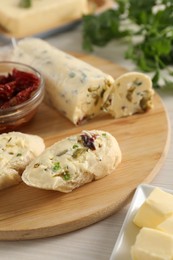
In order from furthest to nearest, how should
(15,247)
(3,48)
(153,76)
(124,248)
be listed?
(3,48) < (153,76) < (15,247) < (124,248)

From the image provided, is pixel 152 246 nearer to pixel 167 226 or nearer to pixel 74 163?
pixel 167 226

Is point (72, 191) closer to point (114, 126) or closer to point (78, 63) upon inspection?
point (114, 126)

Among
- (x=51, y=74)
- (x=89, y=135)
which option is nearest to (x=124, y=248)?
(x=89, y=135)

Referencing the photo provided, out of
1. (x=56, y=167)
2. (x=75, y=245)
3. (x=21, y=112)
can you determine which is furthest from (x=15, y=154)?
(x=75, y=245)

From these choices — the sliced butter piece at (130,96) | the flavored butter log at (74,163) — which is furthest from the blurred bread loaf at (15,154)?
the sliced butter piece at (130,96)

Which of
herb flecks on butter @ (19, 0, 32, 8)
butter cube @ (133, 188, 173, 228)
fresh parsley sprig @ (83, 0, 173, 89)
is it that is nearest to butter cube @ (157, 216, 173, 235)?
butter cube @ (133, 188, 173, 228)

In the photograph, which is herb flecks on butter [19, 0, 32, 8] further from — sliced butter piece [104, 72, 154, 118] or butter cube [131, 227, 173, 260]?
butter cube [131, 227, 173, 260]
